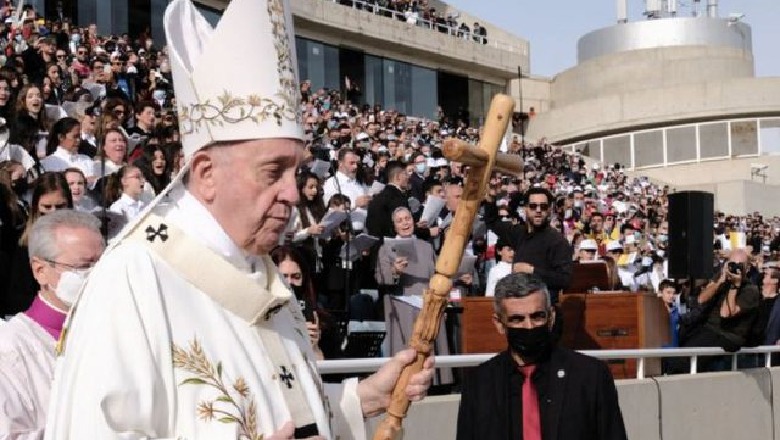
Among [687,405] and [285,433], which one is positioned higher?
[285,433]

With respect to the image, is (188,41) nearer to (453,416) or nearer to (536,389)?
(536,389)

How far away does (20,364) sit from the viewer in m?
3.69

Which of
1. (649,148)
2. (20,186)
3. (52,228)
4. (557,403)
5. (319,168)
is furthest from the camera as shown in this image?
(649,148)

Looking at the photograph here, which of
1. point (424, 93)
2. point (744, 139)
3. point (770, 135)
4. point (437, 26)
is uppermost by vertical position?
point (437, 26)

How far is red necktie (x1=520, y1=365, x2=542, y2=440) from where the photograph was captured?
5613 mm

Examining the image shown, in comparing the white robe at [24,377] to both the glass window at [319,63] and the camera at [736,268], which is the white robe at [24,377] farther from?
the glass window at [319,63]

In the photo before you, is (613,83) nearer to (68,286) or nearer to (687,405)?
(687,405)

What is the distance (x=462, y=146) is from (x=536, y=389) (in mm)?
2614

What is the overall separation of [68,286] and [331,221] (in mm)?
6650

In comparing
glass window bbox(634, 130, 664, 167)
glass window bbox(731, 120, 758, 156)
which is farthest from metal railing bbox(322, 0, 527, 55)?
glass window bbox(731, 120, 758, 156)

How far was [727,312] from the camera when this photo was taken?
36.1 ft

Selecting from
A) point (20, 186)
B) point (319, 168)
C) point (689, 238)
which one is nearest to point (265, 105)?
point (20, 186)

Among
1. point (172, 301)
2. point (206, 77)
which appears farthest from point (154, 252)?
point (206, 77)

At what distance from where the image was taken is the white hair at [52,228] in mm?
3920
